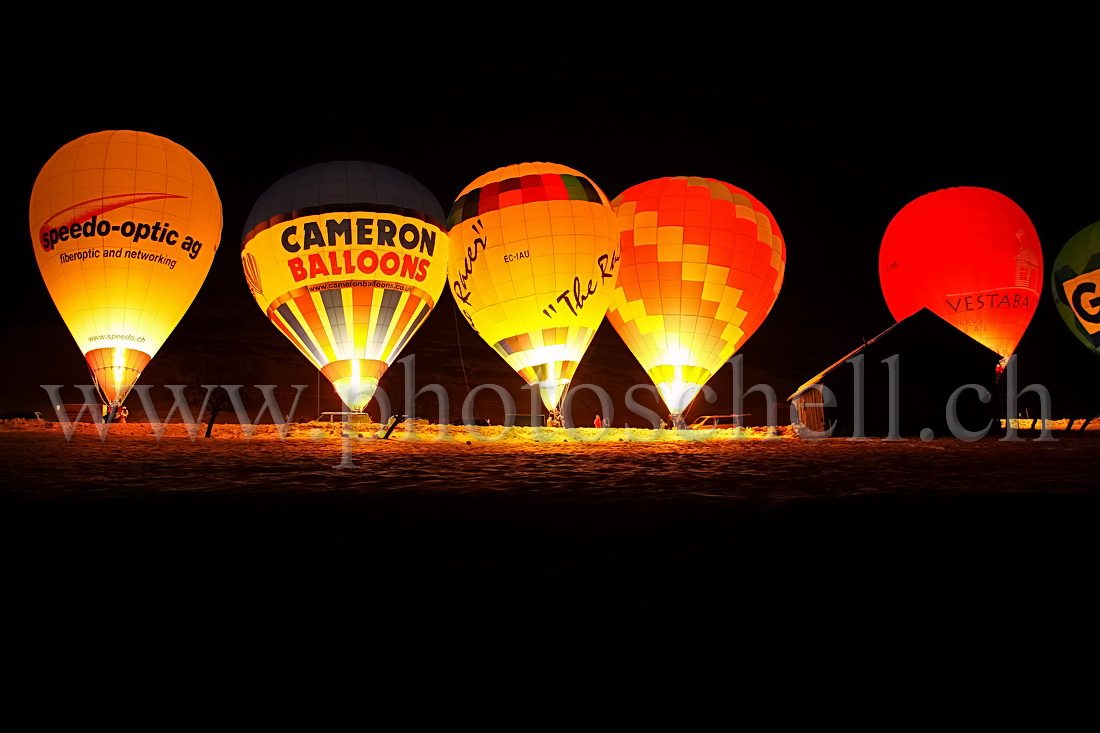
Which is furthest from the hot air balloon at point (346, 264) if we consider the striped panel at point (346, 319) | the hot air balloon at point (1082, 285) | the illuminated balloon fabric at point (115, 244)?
the hot air balloon at point (1082, 285)

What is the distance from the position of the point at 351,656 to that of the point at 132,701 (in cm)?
67

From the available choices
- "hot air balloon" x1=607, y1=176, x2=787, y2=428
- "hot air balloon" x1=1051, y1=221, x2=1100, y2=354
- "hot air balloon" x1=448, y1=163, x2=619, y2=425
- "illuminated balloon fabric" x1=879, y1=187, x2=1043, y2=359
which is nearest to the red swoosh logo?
"hot air balloon" x1=448, y1=163, x2=619, y2=425

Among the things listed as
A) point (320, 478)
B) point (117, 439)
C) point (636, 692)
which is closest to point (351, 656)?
point (636, 692)

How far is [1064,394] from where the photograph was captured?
3497 cm

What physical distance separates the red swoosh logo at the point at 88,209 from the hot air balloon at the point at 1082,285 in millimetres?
29116

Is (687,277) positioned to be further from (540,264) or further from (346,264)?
(346,264)

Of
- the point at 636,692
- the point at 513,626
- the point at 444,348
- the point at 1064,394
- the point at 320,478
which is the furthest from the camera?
the point at 444,348

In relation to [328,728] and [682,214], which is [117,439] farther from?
[682,214]

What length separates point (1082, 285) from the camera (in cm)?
2397

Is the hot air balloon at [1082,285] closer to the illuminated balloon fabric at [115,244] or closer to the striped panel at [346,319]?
the striped panel at [346,319]

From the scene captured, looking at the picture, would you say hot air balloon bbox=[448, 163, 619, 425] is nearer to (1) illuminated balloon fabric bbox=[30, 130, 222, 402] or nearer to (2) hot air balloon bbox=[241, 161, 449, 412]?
(2) hot air balloon bbox=[241, 161, 449, 412]

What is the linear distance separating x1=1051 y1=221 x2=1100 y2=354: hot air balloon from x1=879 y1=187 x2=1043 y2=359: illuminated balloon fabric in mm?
2289

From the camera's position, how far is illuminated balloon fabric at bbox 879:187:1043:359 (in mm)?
22047

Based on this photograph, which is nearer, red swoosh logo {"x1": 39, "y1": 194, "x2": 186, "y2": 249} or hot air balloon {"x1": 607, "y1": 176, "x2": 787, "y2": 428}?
red swoosh logo {"x1": 39, "y1": 194, "x2": 186, "y2": 249}
